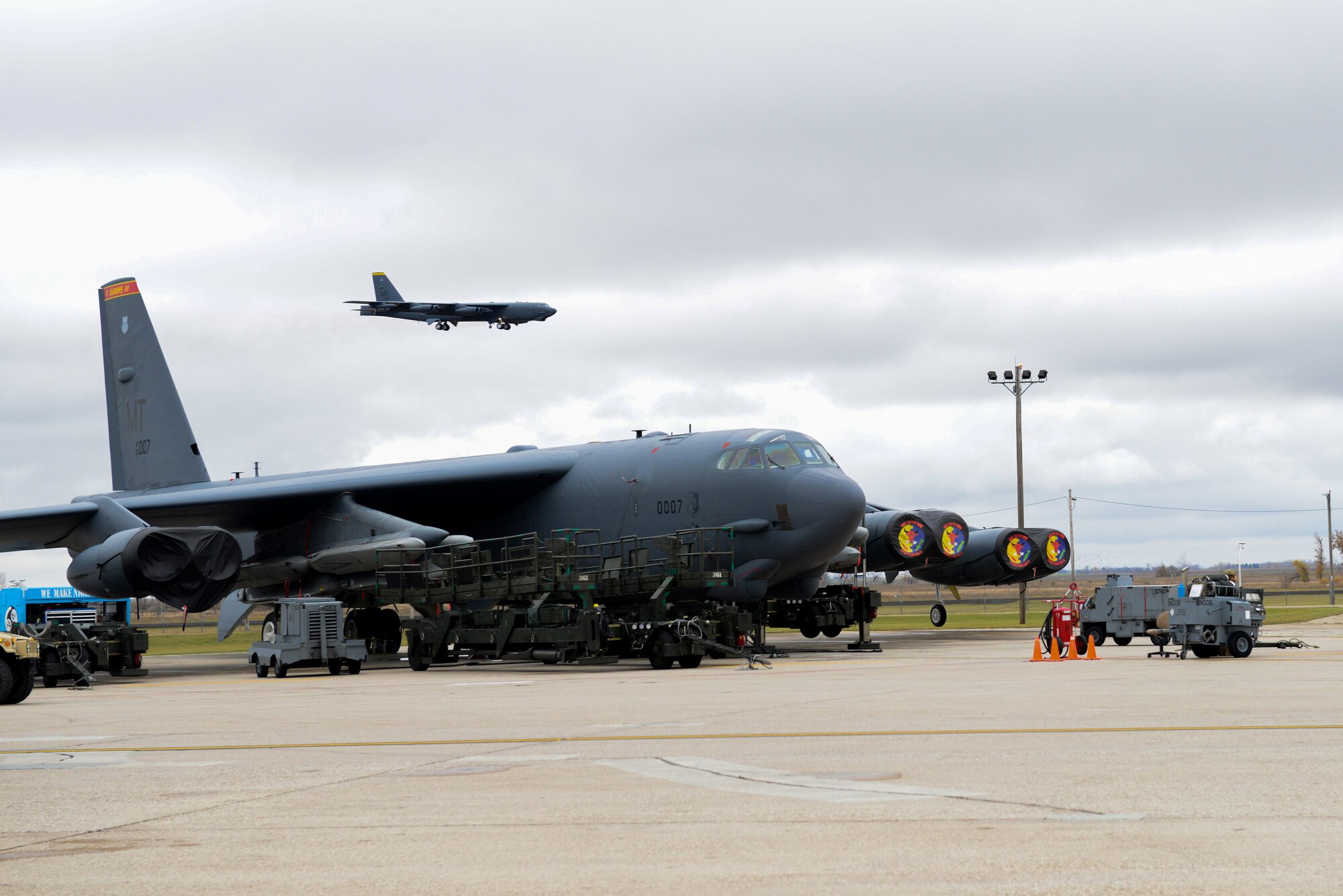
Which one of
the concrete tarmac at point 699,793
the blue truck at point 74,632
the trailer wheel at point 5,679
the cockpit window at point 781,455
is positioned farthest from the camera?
the cockpit window at point 781,455

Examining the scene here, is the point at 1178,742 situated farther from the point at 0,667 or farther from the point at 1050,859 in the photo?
the point at 0,667

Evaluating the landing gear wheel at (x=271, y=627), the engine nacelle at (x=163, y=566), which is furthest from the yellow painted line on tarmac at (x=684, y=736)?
the engine nacelle at (x=163, y=566)

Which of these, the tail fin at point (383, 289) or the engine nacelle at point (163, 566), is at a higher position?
the tail fin at point (383, 289)

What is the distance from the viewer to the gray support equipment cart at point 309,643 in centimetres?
2261

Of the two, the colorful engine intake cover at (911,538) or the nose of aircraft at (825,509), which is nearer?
the nose of aircraft at (825,509)

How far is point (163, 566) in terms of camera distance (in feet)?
76.9

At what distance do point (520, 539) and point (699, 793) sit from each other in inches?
770

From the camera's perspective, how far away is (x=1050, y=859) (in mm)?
5551

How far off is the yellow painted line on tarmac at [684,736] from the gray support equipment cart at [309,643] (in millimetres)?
11747

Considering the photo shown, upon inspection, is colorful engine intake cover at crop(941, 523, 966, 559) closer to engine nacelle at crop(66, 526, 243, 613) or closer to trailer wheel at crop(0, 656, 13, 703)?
engine nacelle at crop(66, 526, 243, 613)

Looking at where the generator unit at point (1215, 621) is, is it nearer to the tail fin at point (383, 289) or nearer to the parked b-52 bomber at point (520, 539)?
the parked b-52 bomber at point (520, 539)

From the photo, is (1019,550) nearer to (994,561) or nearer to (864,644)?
(994,561)

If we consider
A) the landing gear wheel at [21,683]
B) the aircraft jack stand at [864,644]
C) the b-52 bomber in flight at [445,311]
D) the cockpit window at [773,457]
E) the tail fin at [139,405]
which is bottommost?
the aircraft jack stand at [864,644]

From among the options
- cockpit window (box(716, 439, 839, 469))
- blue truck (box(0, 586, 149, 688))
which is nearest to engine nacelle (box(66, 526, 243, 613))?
blue truck (box(0, 586, 149, 688))
